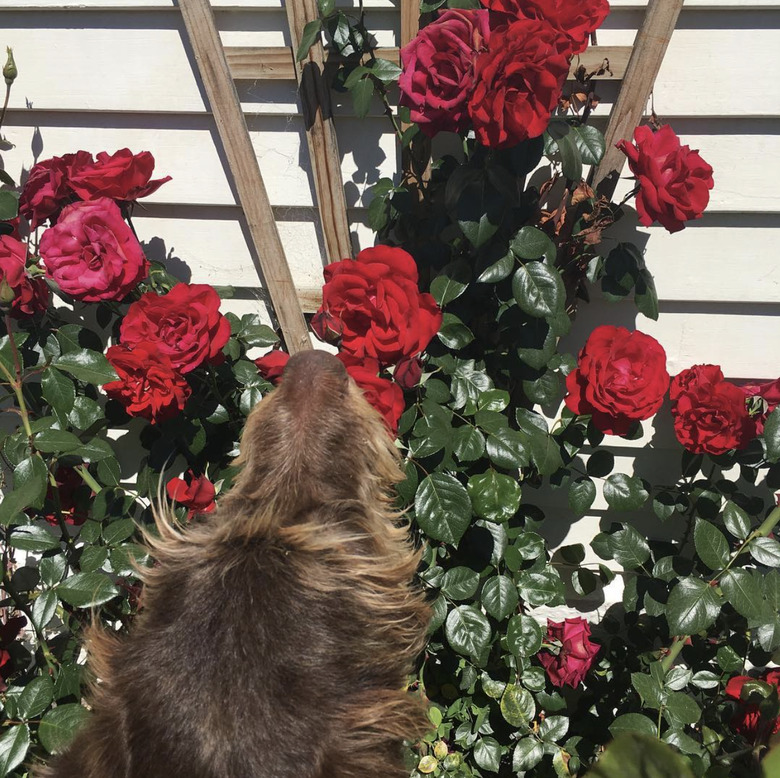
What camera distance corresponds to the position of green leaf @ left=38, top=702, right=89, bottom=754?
177 centimetres

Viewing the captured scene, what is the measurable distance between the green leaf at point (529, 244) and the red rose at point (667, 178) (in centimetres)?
28

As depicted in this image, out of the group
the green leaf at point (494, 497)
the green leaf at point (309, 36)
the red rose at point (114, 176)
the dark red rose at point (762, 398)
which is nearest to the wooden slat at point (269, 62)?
the green leaf at point (309, 36)

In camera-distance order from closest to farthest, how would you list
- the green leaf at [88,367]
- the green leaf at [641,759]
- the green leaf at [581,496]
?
1. the green leaf at [641,759]
2. the green leaf at [88,367]
3. the green leaf at [581,496]

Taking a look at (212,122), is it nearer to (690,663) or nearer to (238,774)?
(238,774)

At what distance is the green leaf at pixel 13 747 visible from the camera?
69.3 inches

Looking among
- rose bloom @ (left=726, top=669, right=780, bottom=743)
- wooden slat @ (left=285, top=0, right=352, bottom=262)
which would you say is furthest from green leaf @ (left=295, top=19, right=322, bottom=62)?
rose bloom @ (left=726, top=669, right=780, bottom=743)

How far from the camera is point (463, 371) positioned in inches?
82.8

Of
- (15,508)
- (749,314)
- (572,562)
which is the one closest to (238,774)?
(15,508)

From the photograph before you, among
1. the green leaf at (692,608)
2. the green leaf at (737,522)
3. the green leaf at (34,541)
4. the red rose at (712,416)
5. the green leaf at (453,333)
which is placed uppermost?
the green leaf at (453,333)

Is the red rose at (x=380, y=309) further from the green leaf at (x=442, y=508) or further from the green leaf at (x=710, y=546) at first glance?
the green leaf at (x=710, y=546)

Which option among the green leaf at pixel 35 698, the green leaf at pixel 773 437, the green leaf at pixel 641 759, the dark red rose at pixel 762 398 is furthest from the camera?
the dark red rose at pixel 762 398

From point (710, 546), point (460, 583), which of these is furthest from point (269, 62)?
point (710, 546)

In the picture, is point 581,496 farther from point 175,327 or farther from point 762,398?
point 175,327

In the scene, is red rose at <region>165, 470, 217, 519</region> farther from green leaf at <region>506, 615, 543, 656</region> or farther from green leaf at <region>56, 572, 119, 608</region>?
green leaf at <region>506, 615, 543, 656</region>
